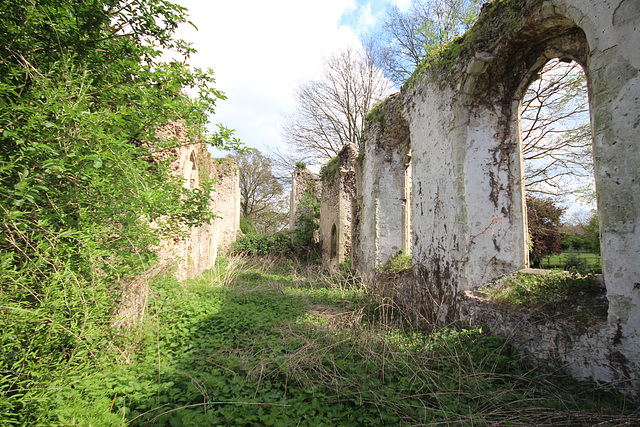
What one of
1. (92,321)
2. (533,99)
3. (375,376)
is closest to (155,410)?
(92,321)

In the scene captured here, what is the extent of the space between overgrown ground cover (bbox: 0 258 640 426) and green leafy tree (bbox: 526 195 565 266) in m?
7.55

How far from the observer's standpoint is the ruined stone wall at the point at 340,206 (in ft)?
37.2

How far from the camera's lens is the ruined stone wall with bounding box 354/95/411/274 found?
7.88 meters

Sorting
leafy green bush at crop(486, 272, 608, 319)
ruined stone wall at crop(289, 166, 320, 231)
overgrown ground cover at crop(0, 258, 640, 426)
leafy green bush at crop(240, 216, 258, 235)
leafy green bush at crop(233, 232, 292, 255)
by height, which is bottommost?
overgrown ground cover at crop(0, 258, 640, 426)

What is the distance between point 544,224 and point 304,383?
401 inches

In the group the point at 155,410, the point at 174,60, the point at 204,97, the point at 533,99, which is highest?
the point at 533,99

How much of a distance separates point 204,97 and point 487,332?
4.47 m

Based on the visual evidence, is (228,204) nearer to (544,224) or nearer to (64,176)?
(544,224)

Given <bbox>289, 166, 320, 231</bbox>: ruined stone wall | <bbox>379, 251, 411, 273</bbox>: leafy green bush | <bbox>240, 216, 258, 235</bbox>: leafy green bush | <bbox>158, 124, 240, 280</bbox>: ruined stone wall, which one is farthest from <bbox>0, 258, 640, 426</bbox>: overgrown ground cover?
<bbox>240, 216, 258, 235</bbox>: leafy green bush

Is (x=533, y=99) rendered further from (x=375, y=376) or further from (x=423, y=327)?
(x=375, y=376)

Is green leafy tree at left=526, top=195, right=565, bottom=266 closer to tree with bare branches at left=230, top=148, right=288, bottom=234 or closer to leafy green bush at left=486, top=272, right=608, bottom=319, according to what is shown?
leafy green bush at left=486, top=272, right=608, bottom=319

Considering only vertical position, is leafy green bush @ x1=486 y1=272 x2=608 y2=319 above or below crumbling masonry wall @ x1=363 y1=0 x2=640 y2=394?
below

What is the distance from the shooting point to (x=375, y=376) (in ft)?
10.4

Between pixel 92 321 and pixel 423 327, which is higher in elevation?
pixel 92 321
